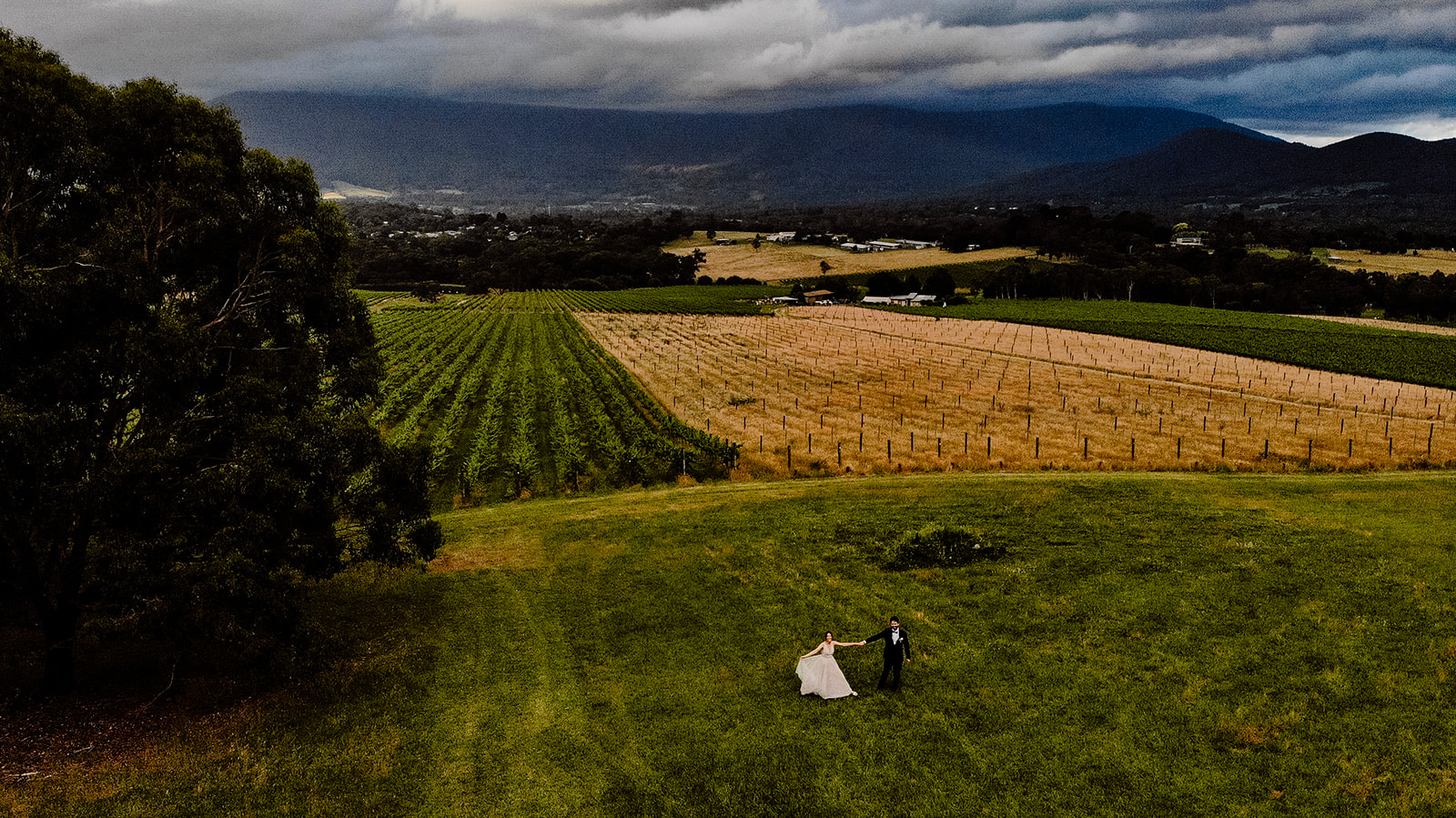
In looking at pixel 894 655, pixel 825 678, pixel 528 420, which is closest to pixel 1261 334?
pixel 528 420

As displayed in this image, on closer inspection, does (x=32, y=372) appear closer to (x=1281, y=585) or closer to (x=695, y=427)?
(x=1281, y=585)

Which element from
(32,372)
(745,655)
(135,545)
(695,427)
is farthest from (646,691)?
(695,427)

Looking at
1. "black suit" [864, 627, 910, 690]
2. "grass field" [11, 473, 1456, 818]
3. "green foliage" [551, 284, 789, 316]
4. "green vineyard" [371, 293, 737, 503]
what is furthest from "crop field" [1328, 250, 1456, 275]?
"black suit" [864, 627, 910, 690]

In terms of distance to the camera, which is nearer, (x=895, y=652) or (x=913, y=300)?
(x=895, y=652)

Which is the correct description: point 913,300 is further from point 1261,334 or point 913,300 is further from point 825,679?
point 825,679

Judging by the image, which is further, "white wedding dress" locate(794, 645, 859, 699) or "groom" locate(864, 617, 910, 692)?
"white wedding dress" locate(794, 645, 859, 699)

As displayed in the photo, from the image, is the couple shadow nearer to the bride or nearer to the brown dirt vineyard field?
the bride
